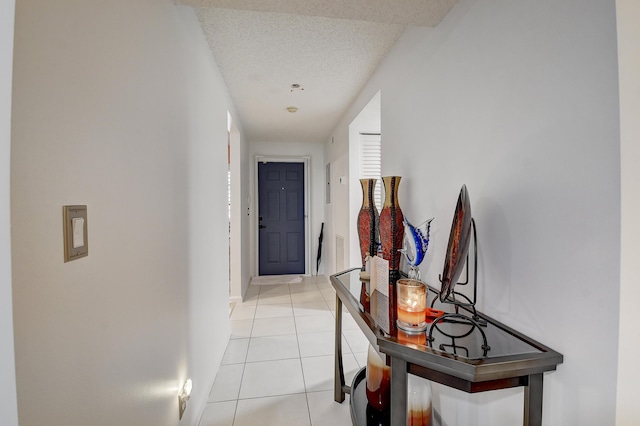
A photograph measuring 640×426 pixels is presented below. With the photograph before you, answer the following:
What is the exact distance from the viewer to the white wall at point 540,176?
0.73 meters

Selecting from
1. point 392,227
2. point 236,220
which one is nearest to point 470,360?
point 392,227

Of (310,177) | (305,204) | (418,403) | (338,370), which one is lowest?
(338,370)

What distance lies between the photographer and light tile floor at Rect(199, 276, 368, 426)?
5.56 ft

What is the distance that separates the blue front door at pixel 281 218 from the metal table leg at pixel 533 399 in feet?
14.1

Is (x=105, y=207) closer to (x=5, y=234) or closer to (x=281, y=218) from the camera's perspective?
(x=5, y=234)

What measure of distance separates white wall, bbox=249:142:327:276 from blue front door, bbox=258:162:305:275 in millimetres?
152

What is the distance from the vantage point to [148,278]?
1.04m

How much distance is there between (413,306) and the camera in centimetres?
97

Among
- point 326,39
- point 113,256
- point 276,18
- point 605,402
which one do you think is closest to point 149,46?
point 113,256

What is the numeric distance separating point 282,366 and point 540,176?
2056 mm

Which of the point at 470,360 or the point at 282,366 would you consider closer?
the point at 470,360

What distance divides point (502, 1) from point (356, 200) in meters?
2.30

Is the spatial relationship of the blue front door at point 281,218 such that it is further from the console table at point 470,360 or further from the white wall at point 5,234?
the white wall at point 5,234

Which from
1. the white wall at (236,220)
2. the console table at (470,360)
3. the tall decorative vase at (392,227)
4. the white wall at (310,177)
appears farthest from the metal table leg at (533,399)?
the white wall at (310,177)
